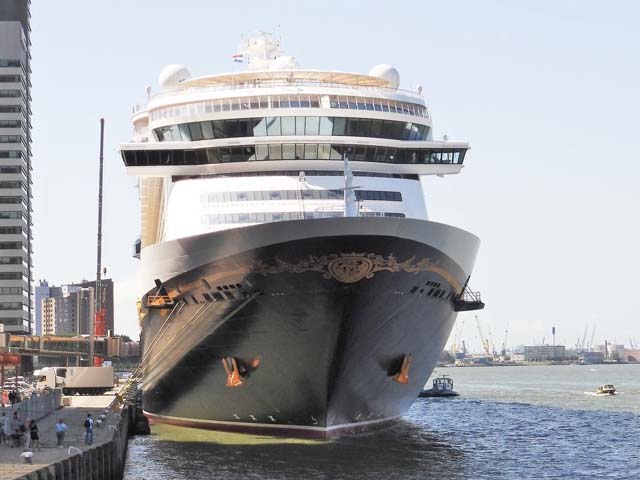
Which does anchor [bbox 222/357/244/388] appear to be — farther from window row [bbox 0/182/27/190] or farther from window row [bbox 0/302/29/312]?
window row [bbox 0/182/27/190]

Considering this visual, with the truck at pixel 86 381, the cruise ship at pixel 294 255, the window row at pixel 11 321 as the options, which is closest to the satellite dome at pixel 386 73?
the cruise ship at pixel 294 255

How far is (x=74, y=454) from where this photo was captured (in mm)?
30500

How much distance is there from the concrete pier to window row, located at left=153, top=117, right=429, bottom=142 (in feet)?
37.5

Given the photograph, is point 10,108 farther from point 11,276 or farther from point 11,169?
point 11,276

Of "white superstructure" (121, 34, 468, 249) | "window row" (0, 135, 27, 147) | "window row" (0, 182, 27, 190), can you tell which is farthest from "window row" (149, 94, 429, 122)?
"window row" (0, 135, 27, 147)

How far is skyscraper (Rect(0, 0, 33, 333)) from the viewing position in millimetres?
123750

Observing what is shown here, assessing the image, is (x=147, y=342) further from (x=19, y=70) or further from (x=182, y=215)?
(x=19, y=70)

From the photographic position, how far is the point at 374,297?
3934 cm

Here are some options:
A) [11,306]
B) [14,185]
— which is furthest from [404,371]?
[14,185]

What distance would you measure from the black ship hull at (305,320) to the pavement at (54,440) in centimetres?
434

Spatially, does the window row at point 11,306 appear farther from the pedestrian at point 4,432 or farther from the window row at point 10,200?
the pedestrian at point 4,432

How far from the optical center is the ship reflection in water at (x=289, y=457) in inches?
1479

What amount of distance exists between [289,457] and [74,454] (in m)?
10.4

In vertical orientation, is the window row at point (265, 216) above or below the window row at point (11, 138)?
below
